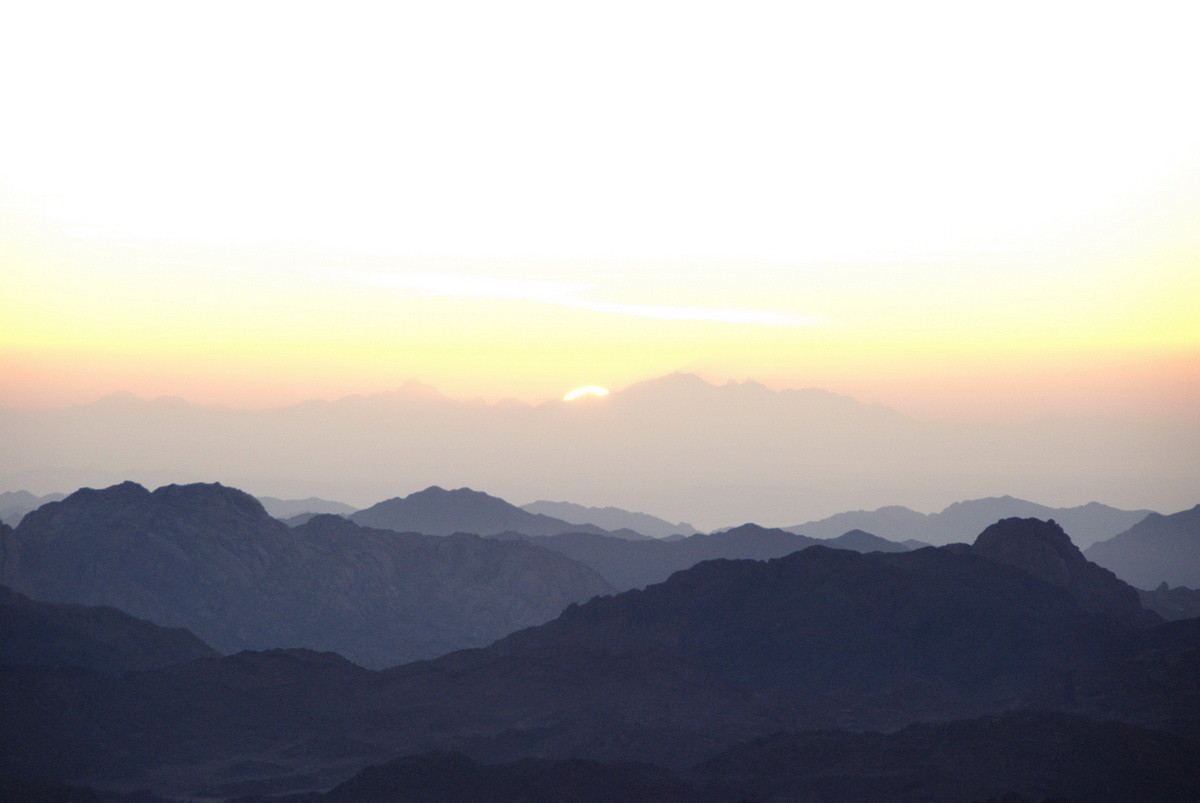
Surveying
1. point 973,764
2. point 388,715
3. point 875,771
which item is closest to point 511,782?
point 875,771

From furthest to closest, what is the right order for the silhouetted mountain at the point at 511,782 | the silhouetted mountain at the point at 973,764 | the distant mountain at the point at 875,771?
1. the silhouetted mountain at the point at 973,764
2. the distant mountain at the point at 875,771
3. the silhouetted mountain at the point at 511,782

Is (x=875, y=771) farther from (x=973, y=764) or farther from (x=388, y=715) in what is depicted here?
(x=388, y=715)

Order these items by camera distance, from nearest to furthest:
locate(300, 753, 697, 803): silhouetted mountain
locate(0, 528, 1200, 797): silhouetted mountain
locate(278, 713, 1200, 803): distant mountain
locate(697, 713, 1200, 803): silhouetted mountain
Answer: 1. locate(300, 753, 697, 803): silhouetted mountain
2. locate(278, 713, 1200, 803): distant mountain
3. locate(697, 713, 1200, 803): silhouetted mountain
4. locate(0, 528, 1200, 797): silhouetted mountain

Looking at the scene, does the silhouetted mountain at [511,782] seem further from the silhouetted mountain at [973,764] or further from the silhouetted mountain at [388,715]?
the silhouetted mountain at [388,715]

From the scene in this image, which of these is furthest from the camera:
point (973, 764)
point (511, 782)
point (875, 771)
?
point (973, 764)

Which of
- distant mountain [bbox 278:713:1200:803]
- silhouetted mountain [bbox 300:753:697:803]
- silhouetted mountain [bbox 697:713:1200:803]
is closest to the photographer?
silhouetted mountain [bbox 300:753:697:803]

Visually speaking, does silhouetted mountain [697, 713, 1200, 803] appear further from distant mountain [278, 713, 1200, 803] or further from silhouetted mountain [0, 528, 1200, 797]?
silhouetted mountain [0, 528, 1200, 797]

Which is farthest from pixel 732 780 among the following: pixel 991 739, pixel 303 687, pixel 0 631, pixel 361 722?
pixel 0 631

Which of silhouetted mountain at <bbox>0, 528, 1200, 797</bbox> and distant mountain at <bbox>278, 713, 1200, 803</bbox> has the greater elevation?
distant mountain at <bbox>278, 713, 1200, 803</bbox>

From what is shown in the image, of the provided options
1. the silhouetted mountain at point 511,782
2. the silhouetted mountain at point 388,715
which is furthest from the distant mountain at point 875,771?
the silhouetted mountain at point 388,715

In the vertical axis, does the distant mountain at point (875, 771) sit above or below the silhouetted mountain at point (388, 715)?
above

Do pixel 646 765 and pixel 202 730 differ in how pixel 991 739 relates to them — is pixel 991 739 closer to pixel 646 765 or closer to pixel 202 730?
pixel 646 765

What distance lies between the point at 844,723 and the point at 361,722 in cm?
6005

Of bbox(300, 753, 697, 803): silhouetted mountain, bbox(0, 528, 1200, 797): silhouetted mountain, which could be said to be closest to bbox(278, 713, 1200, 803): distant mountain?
bbox(300, 753, 697, 803): silhouetted mountain
